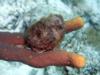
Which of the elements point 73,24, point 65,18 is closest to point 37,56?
point 73,24

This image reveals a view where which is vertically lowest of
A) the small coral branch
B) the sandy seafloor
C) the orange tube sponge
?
the sandy seafloor

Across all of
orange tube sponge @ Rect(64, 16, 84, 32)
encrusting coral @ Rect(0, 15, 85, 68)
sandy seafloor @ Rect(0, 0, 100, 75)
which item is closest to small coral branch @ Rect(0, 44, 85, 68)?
encrusting coral @ Rect(0, 15, 85, 68)

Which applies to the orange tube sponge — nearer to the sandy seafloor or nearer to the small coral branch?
the small coral branch

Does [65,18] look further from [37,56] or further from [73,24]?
[37,56]

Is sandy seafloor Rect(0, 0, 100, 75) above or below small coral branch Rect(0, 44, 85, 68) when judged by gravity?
below

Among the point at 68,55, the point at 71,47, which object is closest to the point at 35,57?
the point at 68,55

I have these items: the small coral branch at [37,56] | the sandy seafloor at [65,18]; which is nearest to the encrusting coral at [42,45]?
the small coral branch at [37,56]
